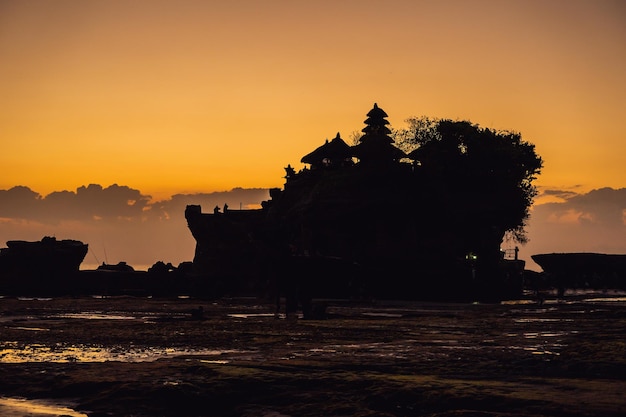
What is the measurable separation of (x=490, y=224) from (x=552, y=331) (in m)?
44.6

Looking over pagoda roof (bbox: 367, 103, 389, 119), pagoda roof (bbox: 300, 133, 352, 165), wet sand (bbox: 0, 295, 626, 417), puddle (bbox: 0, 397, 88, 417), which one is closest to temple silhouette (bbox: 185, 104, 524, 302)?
pagoda roof (bbox: 300, 133, 352, 165)

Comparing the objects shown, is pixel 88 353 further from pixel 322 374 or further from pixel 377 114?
pixel 377 114

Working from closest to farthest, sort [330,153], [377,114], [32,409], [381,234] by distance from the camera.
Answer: [32,409] < [381,234] < [330,153] < [377,114]

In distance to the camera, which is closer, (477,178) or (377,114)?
(477,178)

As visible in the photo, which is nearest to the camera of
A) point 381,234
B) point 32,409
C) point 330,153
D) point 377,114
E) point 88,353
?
point 32,409

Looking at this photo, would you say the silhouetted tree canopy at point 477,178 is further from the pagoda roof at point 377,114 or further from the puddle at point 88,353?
the puddle at point 88,353

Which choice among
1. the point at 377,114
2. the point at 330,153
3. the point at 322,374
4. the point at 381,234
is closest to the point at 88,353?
the point at 322,374

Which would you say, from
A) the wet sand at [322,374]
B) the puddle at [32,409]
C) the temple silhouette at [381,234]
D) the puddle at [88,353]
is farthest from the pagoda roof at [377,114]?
the puddle at [32,409]

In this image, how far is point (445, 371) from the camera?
41.4 ft

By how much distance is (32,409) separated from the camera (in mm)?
10047

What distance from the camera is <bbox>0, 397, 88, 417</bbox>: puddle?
9.74 meters

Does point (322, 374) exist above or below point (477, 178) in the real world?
below

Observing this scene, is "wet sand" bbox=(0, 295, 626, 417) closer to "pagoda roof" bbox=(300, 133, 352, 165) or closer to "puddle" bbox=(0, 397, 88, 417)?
Answer: "puddle" bbox=(0, 397, 88, 417)

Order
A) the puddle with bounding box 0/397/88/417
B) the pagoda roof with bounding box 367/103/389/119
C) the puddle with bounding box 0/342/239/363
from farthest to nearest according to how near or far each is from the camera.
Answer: the pagoda roof with bounding box 367/103/389/119, the puddle with bounding box 0/342/239/363, the puddle with bounding box 0/397/88/417
